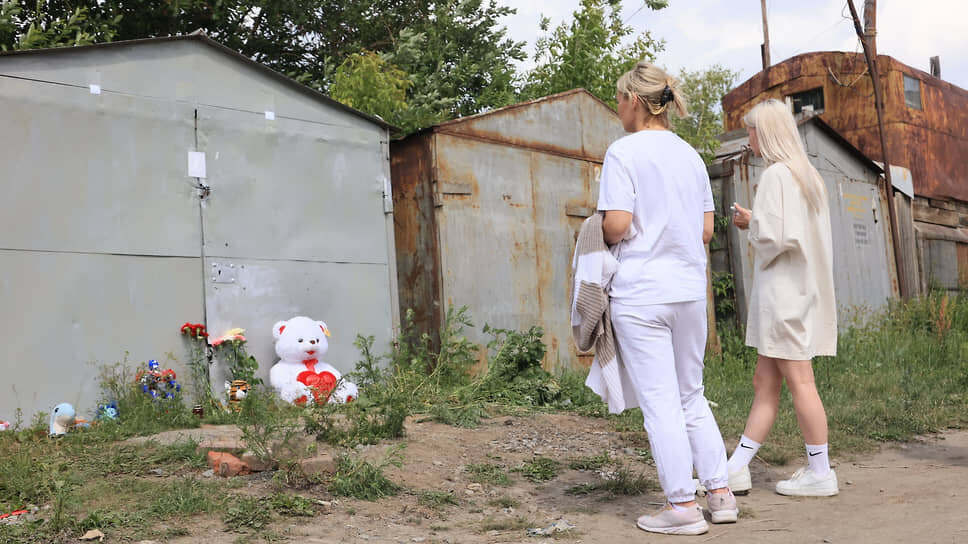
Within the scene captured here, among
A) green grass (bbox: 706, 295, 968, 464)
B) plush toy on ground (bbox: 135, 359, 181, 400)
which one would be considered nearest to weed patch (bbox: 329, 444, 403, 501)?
green grass (bbox: 706, 295, 968, 464)

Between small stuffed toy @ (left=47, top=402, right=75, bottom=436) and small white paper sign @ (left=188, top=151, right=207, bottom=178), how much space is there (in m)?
2.09

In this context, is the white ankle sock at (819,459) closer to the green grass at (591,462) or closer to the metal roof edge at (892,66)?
the green grass at (591,462)

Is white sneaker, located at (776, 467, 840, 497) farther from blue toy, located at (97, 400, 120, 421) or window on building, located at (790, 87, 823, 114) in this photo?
window on building, located at (790, 87, 823, 114)

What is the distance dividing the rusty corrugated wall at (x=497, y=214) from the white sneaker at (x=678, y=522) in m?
4.55

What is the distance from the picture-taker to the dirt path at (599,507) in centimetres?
321

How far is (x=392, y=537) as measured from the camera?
3271 mm

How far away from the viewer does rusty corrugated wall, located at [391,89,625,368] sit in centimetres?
774

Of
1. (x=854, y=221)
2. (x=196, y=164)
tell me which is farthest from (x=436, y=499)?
(x=854, y=221)

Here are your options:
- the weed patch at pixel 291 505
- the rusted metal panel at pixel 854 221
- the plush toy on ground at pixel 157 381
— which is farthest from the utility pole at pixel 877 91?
the weed patch at pixel 291 505

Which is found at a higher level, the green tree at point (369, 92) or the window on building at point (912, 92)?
the window on building at point (912, 92)

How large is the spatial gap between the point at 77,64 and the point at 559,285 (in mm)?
4978

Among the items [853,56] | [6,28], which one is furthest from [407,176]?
[853,56]

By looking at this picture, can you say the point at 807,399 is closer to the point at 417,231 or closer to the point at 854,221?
the point at 417,231

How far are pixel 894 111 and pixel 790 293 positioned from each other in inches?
510
